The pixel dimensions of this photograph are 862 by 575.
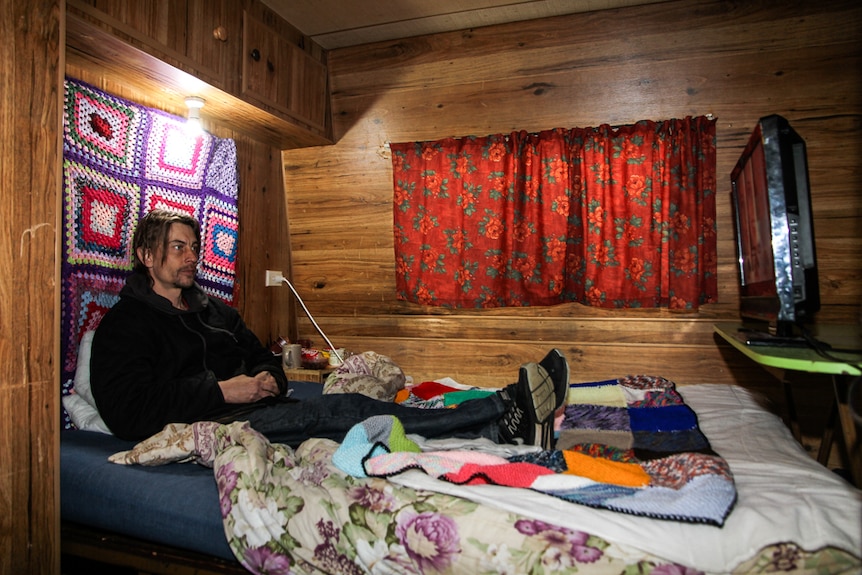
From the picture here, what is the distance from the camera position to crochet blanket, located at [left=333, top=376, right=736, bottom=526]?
1121mm

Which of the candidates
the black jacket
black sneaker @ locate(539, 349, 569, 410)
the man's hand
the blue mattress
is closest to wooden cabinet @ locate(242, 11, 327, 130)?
the black jacket

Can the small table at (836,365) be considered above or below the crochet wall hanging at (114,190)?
below

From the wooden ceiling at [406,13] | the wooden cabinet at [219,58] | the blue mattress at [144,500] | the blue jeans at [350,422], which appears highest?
the wooden ceiling at [406,13]

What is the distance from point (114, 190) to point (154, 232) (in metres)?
0.24

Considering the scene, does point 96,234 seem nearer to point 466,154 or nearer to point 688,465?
point 466,154

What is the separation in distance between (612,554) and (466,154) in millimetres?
2226

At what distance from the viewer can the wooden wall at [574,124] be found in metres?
2.53

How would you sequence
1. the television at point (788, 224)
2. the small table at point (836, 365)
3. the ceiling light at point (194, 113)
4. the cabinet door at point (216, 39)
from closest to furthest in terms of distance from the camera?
the small table at point (836, 365) → the television at point (788, 224) → the cabinet door at point (216, 39) → the ceiling light at point (194, 113)

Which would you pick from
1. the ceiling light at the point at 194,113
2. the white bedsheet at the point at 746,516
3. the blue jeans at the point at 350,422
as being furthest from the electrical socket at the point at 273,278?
the white bedsheet at the point at 746,516

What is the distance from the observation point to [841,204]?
8.21 ft

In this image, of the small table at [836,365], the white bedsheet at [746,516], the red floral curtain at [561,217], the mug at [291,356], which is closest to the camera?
the white bedsheet at [746,516]

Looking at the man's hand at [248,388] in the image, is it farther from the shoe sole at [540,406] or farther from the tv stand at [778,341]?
the tv stand at [778,341]

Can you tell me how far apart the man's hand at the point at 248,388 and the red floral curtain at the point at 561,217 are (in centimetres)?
115

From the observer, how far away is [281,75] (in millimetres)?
2789
